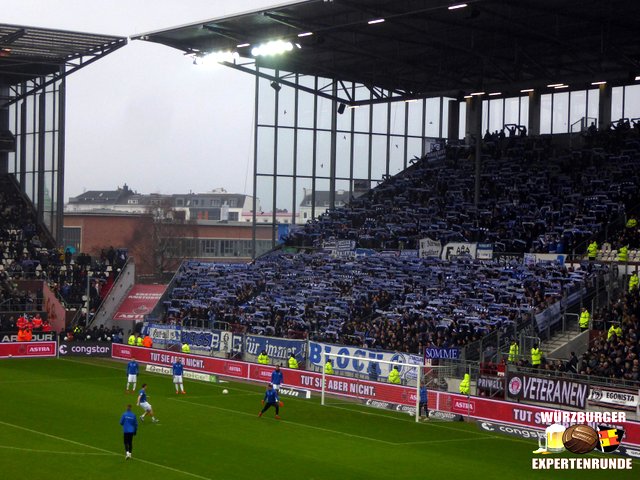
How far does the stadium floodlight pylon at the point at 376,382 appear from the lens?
36.0m

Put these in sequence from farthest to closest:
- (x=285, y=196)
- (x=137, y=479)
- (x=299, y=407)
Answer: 1. (x=285, y=196)
2. (x=299, y=407)
3. (x=137, y=479)

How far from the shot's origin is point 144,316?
198 feet

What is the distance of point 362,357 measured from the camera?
41.6 metres

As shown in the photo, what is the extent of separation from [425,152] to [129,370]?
117 feet

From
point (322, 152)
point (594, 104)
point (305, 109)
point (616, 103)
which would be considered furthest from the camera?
point (322, 152)

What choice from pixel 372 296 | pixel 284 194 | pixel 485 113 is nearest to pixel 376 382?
pixel 372 296

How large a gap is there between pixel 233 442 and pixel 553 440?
9.10 meters

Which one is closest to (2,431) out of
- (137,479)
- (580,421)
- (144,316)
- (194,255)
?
(137,479)

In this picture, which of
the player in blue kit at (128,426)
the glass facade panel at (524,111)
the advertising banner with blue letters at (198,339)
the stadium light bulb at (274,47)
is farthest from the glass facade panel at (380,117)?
the player in blue kit at (128,426)

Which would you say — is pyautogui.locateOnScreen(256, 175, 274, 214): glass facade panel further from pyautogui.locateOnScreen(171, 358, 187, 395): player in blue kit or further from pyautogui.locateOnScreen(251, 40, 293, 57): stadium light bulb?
pyautogui.locateOnScreen(171, 358, 187, 395): player in blue kit

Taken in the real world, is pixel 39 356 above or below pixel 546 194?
below

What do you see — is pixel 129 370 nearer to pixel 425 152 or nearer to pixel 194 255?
pixel 425 152

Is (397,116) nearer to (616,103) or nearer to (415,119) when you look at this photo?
(415,119)

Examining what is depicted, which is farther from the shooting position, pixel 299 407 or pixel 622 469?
pixel 299 407
